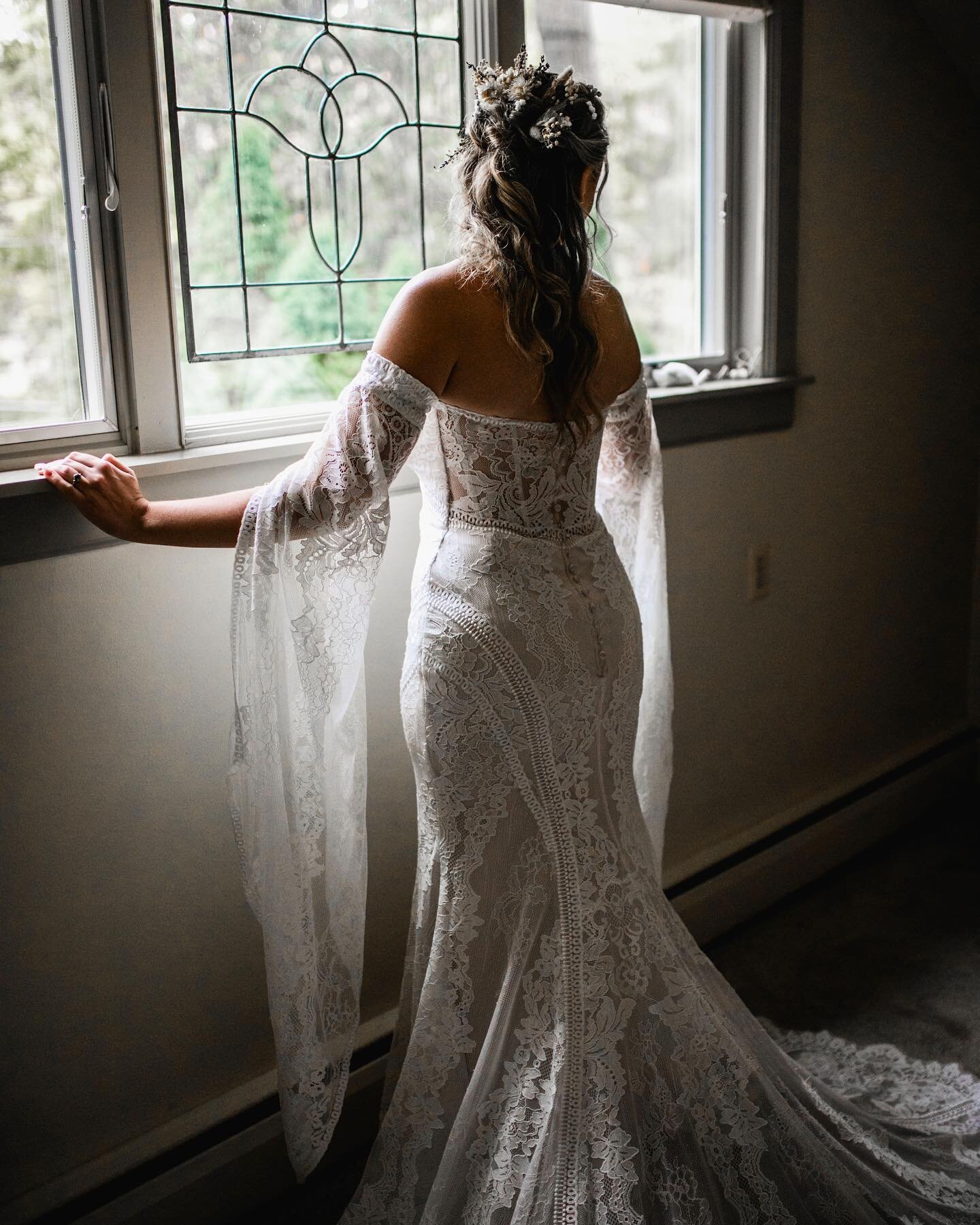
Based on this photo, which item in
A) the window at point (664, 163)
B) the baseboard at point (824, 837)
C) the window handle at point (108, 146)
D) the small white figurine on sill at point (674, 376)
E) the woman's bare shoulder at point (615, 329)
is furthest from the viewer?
the baseboard at point (824, 837)

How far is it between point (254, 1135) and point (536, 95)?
1.58 metres

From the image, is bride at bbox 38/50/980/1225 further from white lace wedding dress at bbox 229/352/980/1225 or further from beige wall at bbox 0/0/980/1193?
beige wall at bbox 0/0/980/1193

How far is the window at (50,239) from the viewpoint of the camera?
60.7 inches

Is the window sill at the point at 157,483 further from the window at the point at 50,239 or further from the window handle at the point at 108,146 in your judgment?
the window handle at the point at 108,146

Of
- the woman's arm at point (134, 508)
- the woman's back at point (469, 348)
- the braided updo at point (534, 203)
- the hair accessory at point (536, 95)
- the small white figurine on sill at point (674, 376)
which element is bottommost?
the woman's arm at point (134, 508)

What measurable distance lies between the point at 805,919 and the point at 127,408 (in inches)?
75.8

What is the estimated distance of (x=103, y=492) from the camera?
148 centimetres

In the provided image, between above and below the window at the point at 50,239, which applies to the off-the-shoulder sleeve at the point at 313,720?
below

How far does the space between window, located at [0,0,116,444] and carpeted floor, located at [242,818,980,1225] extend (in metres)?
1.29

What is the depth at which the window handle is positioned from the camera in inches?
61.7

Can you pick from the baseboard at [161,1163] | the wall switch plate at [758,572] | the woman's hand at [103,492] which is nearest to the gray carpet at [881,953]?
the wall switch plate at [758,572]

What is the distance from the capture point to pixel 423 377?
151 cm

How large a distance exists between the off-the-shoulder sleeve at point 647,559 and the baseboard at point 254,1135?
1.93 feet

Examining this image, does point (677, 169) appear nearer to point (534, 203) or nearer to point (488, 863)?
point (534, 203)
